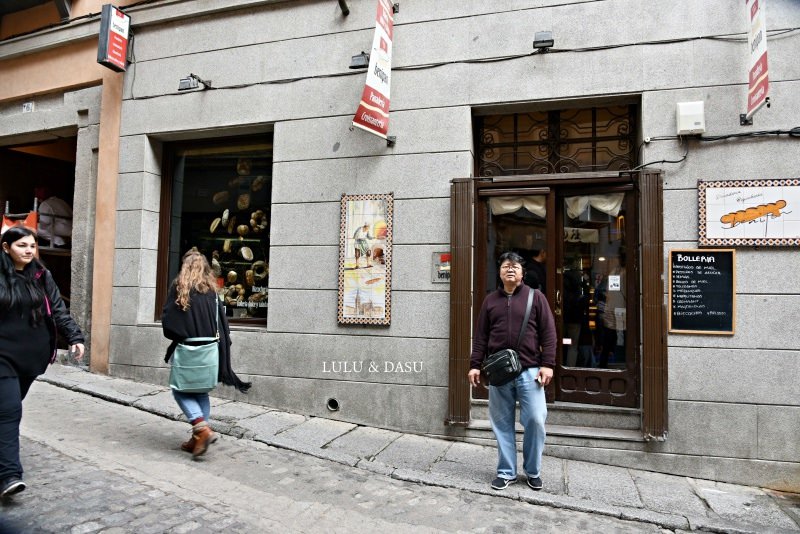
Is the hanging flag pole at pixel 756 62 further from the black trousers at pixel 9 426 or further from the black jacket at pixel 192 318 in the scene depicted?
the black trousers at pixel 9 426

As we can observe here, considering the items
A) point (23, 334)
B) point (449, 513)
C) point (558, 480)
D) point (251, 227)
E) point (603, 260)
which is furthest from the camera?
point (251, 227)

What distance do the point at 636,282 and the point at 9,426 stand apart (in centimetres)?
594

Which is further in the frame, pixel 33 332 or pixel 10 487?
pixel 33 332

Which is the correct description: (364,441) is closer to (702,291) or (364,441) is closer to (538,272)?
(538,272)

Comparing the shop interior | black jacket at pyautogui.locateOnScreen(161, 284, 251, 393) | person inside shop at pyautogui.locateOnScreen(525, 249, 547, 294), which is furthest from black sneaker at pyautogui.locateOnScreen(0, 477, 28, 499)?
the shop interior

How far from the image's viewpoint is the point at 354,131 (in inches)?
271

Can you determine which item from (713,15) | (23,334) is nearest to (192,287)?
(23,334)

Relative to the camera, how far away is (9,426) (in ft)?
12.6

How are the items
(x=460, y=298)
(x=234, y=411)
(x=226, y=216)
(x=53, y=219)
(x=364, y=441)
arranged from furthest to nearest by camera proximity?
(x=53, y=219) → (x=226, y=216) → (x=234, y=411) → (x=460, y=298) → (x=364, y=441)

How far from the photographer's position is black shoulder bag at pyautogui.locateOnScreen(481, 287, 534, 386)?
15.4 feet

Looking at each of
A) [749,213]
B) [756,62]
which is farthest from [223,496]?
[756,62]

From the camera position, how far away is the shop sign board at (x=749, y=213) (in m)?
5.41

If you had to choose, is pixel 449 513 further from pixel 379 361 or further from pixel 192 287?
pixel 192 287

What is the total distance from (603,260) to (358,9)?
4.41m
